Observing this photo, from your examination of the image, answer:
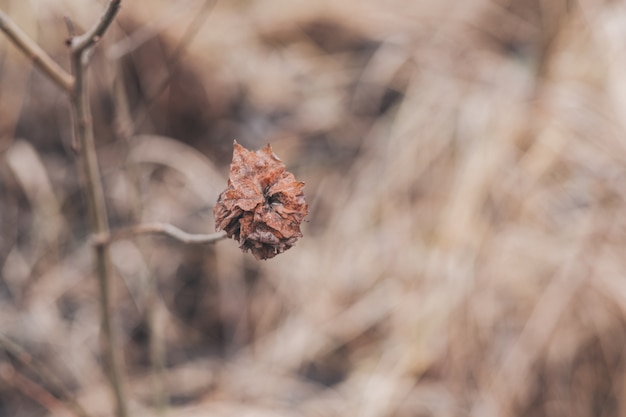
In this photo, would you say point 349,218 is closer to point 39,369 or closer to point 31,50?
point 39,369

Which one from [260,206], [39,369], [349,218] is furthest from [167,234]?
[349,218]

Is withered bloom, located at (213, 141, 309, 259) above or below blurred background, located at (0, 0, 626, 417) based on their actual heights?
below

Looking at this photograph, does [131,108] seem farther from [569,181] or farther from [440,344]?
[569,181]

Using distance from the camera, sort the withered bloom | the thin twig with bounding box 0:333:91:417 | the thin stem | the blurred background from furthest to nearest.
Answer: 1. the blurred background
2. the thin twig with bounding box 0:333:91:417
3. the thin stem
4. the withered bloom

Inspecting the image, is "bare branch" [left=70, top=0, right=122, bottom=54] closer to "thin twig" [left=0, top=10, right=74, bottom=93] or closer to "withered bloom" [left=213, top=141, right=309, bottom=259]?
"thin twig" [left=0, top=10, right=74, bottom=93]

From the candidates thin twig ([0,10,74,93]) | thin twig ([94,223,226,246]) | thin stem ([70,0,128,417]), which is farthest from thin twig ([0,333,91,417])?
thin twig ([0,10,74,93])

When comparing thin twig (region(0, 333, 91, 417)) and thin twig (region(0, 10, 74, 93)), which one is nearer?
thin twig (region(0, 10, 74, 93))
